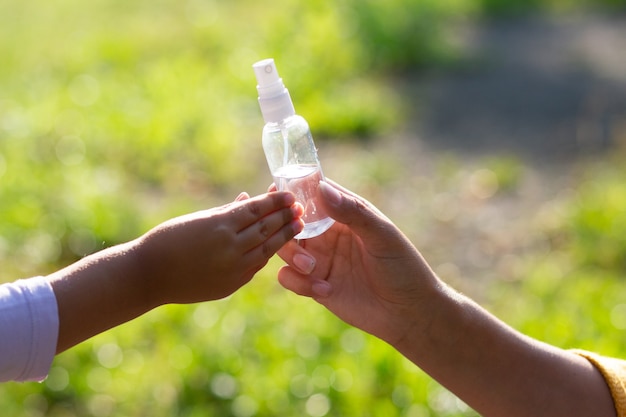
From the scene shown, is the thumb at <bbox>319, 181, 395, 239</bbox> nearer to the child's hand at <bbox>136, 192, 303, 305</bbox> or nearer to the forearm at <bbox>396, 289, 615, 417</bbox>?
the child's hand at <bbox>136, 192, 303, 305</bbox>

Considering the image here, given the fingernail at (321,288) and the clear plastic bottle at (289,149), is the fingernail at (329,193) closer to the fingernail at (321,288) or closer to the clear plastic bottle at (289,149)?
the clear plastic bottle at (289,149)

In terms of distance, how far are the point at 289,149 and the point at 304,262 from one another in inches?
9.0

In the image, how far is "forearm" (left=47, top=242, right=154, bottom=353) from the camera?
4.87ft

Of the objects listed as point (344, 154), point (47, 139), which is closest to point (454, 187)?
point (344, 154)

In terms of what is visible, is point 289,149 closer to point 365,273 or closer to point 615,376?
point 365,273

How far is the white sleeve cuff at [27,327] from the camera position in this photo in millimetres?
1438

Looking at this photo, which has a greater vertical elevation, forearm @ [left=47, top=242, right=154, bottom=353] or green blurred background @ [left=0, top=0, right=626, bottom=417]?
forearm @ [left=47, top=242, right=154, bottom=353]

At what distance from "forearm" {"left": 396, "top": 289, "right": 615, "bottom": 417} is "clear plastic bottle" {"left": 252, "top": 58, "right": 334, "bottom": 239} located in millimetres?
Answer: 269

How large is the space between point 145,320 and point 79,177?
136 cm

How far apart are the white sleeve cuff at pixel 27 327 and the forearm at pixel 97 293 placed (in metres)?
0.02

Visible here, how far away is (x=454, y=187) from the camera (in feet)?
16.5

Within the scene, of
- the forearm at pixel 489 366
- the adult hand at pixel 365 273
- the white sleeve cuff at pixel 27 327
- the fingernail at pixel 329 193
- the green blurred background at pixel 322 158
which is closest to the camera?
the white sleeve cuff at pixel 27 327

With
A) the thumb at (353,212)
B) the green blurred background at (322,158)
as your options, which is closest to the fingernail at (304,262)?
the thumb at (353,212)

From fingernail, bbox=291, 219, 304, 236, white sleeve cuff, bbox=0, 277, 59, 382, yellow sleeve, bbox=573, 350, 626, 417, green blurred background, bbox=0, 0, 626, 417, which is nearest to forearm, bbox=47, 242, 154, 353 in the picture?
white sleeve cuff, bbox=0, 277, 59, 382
